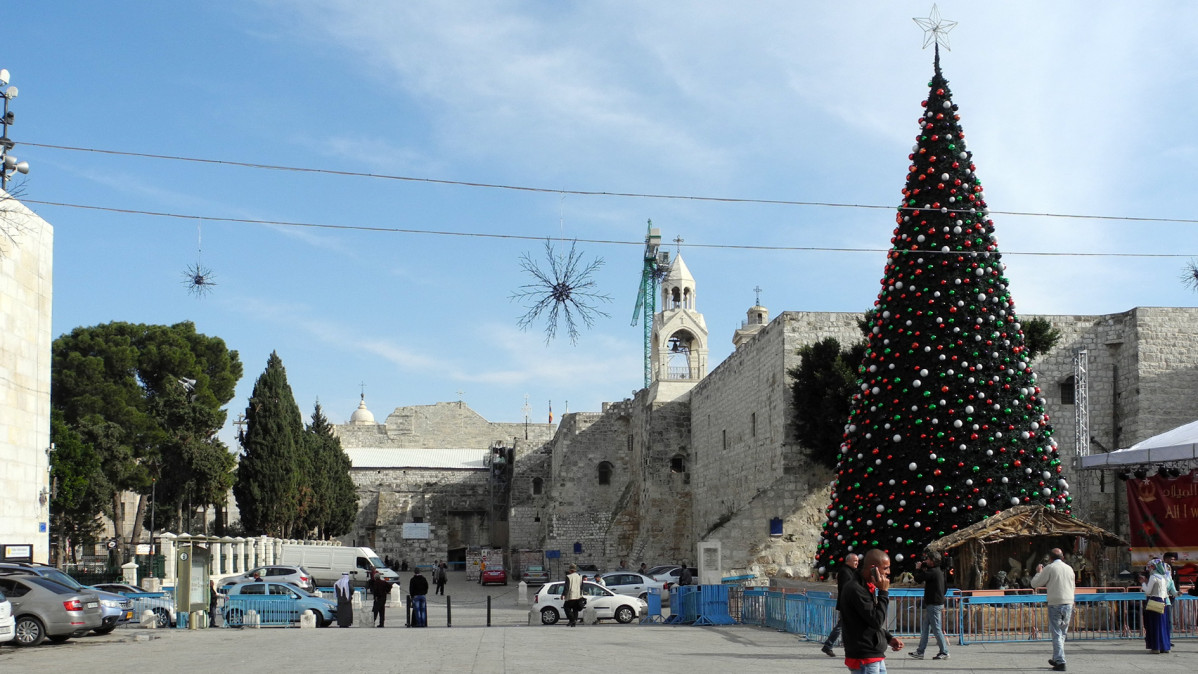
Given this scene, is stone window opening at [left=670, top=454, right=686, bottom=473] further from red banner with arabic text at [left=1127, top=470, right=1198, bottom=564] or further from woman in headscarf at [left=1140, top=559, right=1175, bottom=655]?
woman in headscarf at [left=1140, top=559, right=1175, bottom=655]

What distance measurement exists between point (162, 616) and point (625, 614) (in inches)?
326

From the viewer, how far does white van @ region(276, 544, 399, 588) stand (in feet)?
112

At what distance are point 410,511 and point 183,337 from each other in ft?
48.9

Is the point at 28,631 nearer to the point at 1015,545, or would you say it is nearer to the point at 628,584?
the point at 628,584

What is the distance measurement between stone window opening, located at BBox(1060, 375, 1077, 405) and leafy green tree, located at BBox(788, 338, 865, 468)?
16.4 feet

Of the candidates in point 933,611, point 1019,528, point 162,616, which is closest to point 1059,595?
point 933,611

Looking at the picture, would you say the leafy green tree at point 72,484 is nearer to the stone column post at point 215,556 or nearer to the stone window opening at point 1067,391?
the stone column post at point 215,556

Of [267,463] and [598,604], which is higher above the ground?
[267,463]

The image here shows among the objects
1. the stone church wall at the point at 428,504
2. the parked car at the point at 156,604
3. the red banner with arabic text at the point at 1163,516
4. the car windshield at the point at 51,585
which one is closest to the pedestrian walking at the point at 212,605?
the parked car at the point at 156,604

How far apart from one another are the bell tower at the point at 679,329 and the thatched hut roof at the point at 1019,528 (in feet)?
79.7

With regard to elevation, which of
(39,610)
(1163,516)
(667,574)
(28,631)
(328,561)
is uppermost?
(1163,516)

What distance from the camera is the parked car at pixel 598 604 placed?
2047cm

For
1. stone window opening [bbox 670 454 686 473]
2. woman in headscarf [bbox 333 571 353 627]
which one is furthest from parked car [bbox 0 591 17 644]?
stone window opening [bbox 670 454 686 473]

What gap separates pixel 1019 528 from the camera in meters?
15.2
